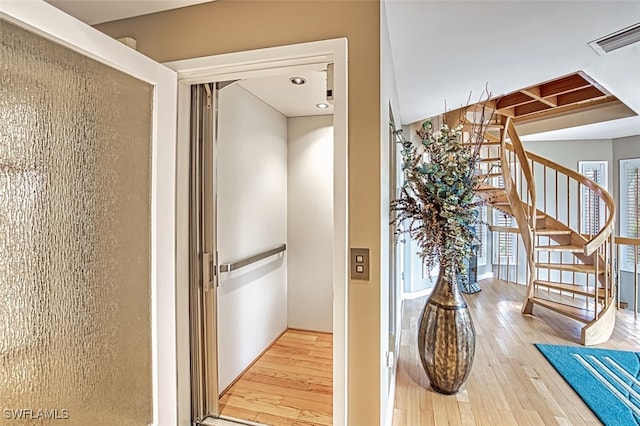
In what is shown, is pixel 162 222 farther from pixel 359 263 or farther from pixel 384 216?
pixel 384 216

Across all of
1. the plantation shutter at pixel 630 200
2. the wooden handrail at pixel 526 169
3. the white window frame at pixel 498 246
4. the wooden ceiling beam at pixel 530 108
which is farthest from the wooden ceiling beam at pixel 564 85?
the plantation shutter at pixel 630 200

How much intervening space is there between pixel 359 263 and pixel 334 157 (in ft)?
1.53

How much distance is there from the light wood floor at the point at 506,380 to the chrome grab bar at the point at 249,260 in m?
1.43

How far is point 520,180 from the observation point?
17.6 feet

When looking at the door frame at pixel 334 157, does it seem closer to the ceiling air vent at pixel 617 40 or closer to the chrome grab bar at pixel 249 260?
the chrome grab bar at pixel 249 260

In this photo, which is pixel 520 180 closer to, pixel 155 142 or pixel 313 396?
pixel 313 396

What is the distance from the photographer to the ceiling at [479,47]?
1.71 metres

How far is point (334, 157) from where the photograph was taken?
4.80 ft

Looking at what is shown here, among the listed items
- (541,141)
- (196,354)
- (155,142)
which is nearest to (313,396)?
(196,354)

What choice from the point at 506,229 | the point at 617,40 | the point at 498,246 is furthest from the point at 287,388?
the point at 498,246

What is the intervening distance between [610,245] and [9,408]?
4.82 m

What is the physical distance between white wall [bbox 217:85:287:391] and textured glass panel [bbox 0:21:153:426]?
84 centimetres

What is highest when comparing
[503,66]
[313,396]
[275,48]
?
[503,66]

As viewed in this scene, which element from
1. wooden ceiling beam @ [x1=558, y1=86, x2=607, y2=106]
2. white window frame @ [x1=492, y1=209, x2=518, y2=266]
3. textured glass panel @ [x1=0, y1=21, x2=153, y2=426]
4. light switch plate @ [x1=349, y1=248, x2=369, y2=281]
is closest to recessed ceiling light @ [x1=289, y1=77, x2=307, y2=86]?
textured glass panel @ [x1=0, y1=21, x2=153, y2=426]
